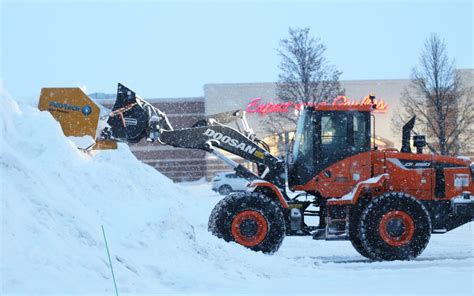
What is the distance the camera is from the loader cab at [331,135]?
42.3 feet

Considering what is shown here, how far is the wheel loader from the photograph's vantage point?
40.8ft

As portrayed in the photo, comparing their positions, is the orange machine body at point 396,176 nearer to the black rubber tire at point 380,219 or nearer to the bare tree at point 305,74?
the black rubber tire at point 380,219

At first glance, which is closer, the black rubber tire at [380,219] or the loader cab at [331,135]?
the black rubber tire at [380,219]

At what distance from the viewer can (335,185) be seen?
1304cm

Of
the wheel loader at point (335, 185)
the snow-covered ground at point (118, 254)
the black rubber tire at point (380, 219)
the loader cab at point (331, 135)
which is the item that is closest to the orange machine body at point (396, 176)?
the wheel loader at point (335, 185)

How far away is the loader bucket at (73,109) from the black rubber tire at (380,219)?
7.28 meters

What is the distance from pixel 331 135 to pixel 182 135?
308 centimetres

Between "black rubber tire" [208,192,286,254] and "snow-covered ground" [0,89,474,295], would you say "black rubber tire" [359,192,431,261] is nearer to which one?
"snow-covered ground" [0,89,474,295]

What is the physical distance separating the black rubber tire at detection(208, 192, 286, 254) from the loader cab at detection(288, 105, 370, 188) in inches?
39.4

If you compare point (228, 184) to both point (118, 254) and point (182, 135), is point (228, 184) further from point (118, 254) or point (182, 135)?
point (118, 254)

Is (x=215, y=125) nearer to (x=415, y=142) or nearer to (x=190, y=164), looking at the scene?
(x=415, y=142)

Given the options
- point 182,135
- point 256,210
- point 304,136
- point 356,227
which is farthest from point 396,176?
point 182,135

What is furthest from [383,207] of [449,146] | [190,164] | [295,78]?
[190,164]

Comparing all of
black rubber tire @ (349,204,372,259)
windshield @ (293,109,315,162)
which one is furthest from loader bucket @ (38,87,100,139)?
black rubber tire @ (349,204,372,259)
